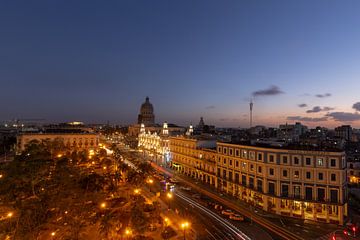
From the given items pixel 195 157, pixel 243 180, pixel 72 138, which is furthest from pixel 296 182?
pixel 72 138

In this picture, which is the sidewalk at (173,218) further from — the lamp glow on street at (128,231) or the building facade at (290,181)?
the building facade at (290,181)

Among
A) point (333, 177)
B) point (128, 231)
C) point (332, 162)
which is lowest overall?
point (128, 231)

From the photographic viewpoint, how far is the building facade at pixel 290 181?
4872 cm

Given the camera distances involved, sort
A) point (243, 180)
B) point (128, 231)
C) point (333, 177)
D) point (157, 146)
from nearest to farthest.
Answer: point (128, 231) → point (333, 177) → point (243, 180) → point (157, 146)

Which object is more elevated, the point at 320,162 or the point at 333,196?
the point at 320,162

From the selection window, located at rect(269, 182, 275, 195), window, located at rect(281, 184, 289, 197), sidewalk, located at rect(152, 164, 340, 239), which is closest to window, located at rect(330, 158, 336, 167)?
window, located at rect(281, 184, 289, 197)

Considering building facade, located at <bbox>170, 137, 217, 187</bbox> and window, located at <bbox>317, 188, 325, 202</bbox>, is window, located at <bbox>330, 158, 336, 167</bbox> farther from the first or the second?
building facade, located at <bbox>170, 137, 217, 187</bbox>

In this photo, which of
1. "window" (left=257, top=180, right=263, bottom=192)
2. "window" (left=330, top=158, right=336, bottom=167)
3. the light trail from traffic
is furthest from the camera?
"window" (left=257, top=180, right=263, bottom=192)

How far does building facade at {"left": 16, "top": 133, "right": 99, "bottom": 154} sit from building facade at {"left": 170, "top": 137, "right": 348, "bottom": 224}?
103707mm

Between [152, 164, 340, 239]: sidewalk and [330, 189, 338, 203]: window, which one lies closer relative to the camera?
[152, 164, 340, 239]: sidewalk

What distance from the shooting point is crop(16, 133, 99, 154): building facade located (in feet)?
438

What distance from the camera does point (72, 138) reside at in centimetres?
14438

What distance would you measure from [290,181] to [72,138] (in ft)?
413

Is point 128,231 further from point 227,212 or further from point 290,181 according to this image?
point 290,181
